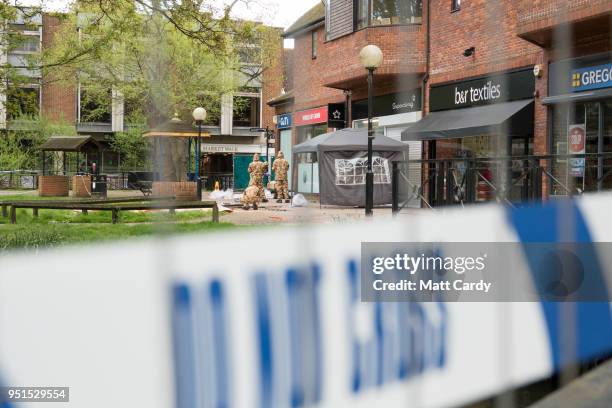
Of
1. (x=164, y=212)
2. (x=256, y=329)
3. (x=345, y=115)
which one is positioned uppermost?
(x=345, y=115)

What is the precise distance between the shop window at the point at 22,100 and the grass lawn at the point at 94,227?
156cm

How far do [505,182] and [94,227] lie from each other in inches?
285

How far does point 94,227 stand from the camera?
804 centimetres

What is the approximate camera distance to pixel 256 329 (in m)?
1.25

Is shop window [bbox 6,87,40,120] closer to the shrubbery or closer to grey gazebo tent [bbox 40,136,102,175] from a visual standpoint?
the shrubbery

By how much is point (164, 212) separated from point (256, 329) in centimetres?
57

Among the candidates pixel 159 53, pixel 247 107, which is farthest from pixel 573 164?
pixel 247 107

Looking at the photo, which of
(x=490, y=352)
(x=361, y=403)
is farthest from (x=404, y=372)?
(x=490, y=352)

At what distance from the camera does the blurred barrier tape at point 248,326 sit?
3.50ft

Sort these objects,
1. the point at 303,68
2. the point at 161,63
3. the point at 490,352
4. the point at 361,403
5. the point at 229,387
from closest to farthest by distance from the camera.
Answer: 1. the point at 161,63
2. the point at 303,68
3. the point at 229,387
4. the point at 361,403
5. the point at 490,352

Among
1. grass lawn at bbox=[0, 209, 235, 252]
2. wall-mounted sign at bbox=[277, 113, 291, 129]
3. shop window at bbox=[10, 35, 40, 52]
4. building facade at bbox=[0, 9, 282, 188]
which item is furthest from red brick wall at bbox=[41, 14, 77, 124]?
wall-mounted sign at bbox=[277, 113, 291, 129]

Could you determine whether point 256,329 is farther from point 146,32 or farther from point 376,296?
point 146,32

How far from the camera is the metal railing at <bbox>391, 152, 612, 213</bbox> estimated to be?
1515mm

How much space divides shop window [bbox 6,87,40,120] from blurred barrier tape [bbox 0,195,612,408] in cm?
773
